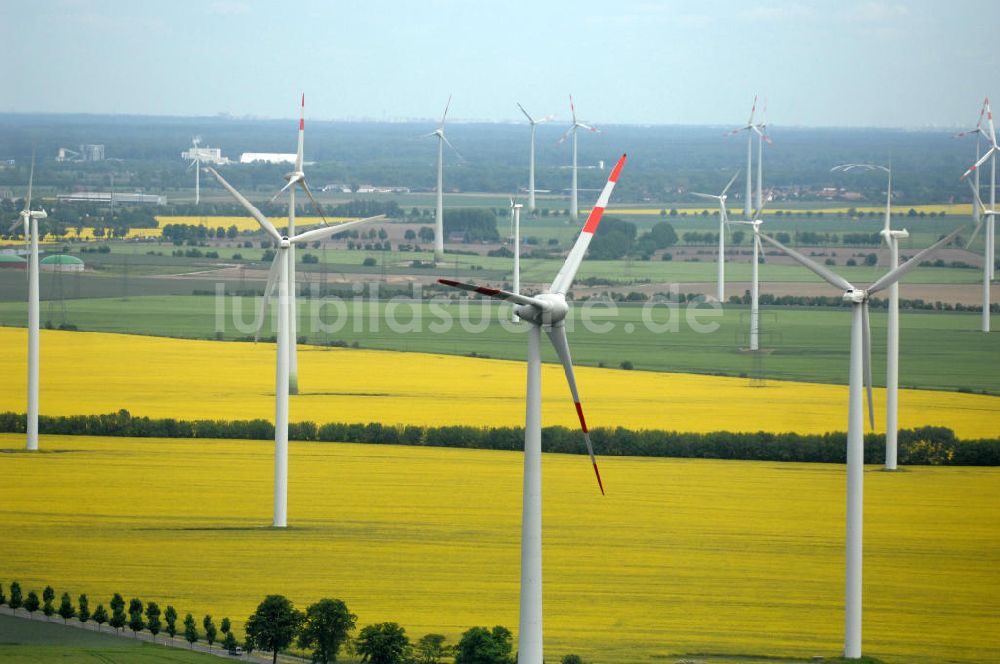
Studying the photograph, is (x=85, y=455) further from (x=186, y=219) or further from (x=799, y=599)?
(x=186, y=219)

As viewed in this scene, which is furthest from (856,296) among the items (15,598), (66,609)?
(15,598)

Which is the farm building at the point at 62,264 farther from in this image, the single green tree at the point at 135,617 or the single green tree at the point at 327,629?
the single green tree at the point at 327,629

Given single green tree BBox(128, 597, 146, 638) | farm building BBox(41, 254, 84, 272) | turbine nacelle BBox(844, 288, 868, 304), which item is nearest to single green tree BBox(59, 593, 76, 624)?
single green tree BBox(128, 597, 146, 638)

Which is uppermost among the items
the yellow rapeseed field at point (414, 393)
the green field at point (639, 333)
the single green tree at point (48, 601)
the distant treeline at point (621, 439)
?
the green field at point (639, 333)

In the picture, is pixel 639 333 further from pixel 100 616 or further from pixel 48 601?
pixel 100 616

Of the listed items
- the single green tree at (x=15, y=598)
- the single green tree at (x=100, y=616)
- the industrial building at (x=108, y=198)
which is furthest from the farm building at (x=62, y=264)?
the single green tree at (x=100, y=616)

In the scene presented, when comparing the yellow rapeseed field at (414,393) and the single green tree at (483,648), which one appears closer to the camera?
the single green tree at (483,648)

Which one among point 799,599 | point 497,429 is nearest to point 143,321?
point 497,429
